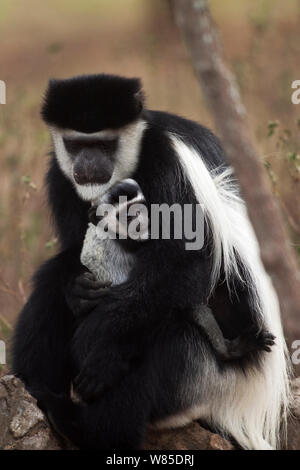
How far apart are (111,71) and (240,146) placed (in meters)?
6.97

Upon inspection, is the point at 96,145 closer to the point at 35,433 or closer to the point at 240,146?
the point at 35,433

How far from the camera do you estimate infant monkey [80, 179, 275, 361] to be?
237 cm

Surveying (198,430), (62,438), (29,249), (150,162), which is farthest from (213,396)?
(29,249)

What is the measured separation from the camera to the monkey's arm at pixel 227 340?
2352 millimetres

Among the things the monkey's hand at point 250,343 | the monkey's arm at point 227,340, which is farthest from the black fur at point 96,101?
the monkey's hand at point 250,343

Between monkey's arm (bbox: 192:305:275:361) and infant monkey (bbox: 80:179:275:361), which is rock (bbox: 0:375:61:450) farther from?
monkey's arm (bbox: 192:305:275:361)

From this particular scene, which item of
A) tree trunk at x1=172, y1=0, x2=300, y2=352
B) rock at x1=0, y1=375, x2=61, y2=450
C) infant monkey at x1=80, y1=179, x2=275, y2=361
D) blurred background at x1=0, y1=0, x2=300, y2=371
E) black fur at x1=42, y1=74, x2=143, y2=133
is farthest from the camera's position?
blurred background at x1=0, y1=0, x2=300, y2=371

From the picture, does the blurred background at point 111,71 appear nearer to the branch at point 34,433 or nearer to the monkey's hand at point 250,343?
the monkey's hand at point 250,343

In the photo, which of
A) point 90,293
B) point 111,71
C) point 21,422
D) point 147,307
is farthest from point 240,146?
point 111,71

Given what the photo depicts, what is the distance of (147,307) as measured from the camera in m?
2.32

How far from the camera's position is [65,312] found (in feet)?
8.30

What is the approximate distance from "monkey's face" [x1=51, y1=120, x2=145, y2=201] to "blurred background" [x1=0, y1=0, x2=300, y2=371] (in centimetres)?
51

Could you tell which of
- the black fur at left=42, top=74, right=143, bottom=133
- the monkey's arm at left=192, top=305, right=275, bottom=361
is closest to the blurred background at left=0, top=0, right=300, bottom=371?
the black fur at left=42, top=74, right=143, bottom=133

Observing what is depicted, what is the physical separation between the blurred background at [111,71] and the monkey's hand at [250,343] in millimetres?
663
